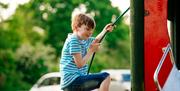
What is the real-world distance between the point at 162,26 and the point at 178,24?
0.29 meters

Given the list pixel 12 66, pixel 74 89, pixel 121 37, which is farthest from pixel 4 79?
pixel 74 89

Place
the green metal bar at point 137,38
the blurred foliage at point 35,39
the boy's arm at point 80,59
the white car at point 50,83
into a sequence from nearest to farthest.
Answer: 1. the green metal bar at point 137,38
2. the boy's arm at point 80,59
3. the white car at point 50,83
4. the blurred foliage at point 35,39

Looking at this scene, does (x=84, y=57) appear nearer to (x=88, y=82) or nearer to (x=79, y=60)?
(x=79, y=60)

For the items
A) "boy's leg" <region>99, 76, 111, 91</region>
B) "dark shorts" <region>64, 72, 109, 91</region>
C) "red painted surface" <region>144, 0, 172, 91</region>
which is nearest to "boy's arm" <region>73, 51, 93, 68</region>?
"dark shorts" <region>64, 72, 109, 91</region>

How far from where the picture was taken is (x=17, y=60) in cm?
4353

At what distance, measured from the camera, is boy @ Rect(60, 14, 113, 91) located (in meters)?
5.71

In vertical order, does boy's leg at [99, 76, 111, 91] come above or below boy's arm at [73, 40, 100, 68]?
below

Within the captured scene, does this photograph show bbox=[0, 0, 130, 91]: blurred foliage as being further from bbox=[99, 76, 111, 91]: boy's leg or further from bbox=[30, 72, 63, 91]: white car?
bbox=[99, 76, 111, 91]: boy's leg

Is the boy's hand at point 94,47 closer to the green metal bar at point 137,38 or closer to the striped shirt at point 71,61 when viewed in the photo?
the striped shirt at point 71,61

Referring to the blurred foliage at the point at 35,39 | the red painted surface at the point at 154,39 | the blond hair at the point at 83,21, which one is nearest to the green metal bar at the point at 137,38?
the red painted surface at the point at 154,39

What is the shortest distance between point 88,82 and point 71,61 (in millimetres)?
234

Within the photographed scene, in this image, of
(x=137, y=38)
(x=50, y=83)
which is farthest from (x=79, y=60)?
(x=50, y=83)

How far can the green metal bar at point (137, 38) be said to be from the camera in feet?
18.3

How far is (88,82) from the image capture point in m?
5.76
